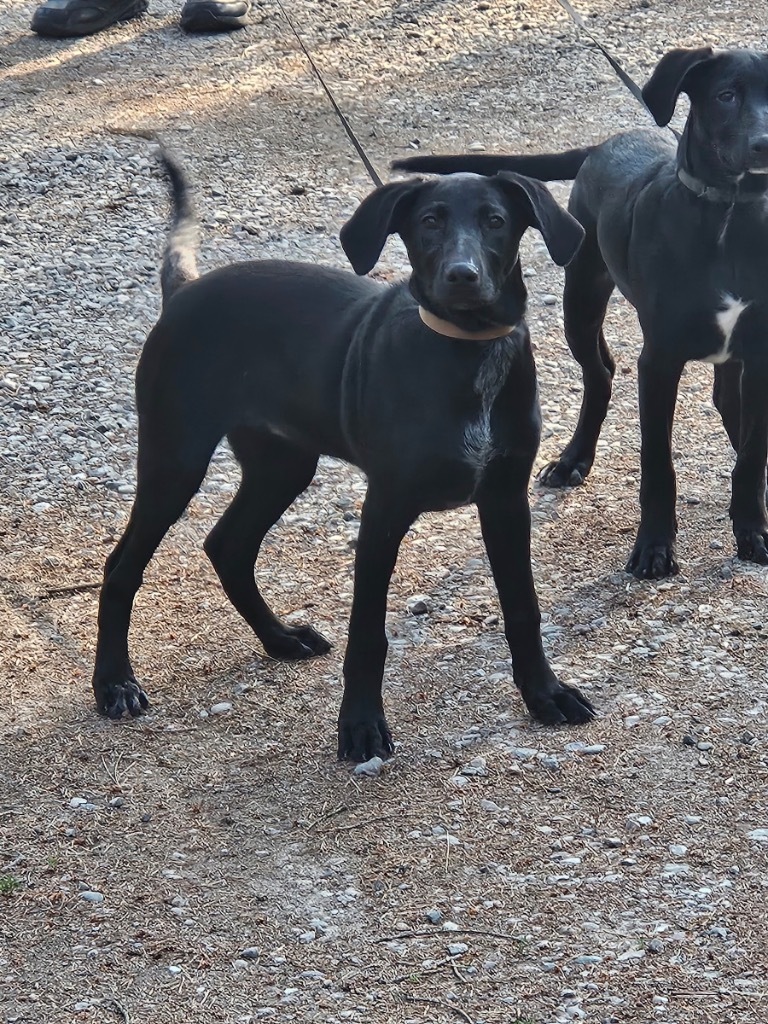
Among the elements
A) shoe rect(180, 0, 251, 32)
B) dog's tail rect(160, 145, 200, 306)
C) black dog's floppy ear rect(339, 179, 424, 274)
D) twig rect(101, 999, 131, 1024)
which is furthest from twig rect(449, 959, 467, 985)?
shoe rect(180, 0, 251, 32)

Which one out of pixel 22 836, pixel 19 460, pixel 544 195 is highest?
pixel 544 195

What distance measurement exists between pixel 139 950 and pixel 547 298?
433 cm

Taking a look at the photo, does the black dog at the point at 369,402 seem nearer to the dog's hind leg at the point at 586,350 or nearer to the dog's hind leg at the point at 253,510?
the dog's hind leg at the point at 253,510

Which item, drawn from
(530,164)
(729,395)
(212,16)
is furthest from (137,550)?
(212,16)

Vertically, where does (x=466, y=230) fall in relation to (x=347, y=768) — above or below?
above

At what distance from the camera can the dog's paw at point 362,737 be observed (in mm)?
3906

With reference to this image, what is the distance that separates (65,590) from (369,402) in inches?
65.9

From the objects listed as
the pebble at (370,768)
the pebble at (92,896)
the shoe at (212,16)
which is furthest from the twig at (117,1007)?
the shoe at (212,16)

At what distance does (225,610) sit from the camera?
4805 millimetres

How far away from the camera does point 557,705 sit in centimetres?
406

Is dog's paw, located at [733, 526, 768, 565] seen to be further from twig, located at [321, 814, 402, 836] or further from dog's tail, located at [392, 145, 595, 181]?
twig, located at [321, 814, 402, 836]

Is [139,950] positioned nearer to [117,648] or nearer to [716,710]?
[117,648]

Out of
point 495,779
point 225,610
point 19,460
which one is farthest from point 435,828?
point 19,460

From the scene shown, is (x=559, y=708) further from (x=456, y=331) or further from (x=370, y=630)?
(x=456, y=331)
